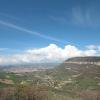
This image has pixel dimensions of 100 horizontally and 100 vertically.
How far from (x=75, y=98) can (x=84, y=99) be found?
11397 millimetres

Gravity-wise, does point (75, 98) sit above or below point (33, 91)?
below

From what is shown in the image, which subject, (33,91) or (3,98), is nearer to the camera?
(33,91)

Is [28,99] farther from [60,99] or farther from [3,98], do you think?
[60,99]

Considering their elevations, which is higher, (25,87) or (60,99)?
(25,87)

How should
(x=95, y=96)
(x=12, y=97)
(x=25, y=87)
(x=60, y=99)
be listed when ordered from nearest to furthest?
(x=25, y=87)
(x=12, y=97)
(x=60, y=99)
(x=95, y=96)

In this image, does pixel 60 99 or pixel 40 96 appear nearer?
pixel 40 96

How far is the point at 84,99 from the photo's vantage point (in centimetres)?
18625

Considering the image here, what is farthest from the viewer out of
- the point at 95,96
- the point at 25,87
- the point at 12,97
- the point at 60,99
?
the point at 95,96

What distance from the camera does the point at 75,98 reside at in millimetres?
195125

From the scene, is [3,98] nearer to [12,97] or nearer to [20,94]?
[12,97]

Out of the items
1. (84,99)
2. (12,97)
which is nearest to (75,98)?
(84,99)

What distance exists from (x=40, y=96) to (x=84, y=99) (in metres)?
56.7

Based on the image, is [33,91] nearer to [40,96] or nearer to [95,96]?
[40,96]

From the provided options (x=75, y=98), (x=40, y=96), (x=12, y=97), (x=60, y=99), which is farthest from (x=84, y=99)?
(x=12, y=97)
